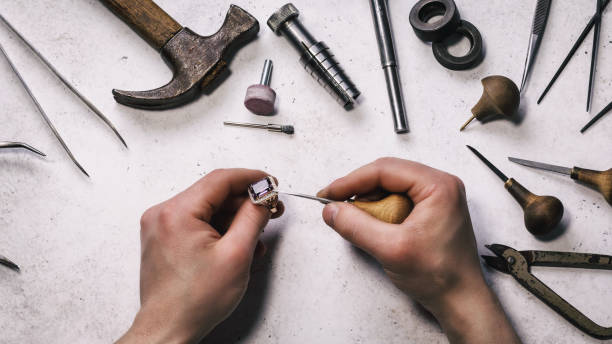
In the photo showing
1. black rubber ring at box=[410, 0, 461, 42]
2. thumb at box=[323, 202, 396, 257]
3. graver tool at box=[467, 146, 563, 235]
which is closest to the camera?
thumb at box=[323, 202, 396, 257]

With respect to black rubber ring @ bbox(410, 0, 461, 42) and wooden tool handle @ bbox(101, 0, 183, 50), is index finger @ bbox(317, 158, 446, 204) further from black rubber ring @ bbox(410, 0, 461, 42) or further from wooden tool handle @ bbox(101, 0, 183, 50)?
wooden tool handle @ bbox(101, 0, 183, 50)

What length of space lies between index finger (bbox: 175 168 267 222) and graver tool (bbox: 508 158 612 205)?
0.82 m

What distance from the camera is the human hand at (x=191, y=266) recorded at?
956mm

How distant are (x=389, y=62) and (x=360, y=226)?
560mm

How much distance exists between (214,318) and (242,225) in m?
0.23

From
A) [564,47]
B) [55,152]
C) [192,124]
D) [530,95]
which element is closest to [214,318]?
[192,124]

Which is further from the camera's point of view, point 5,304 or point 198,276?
point 5,304

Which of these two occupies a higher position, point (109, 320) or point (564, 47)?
point (564, 47)

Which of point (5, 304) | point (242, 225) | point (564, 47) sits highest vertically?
point (564, 47)

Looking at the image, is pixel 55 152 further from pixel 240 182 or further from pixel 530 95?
pixel 530 95

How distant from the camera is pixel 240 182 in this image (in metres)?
1.08

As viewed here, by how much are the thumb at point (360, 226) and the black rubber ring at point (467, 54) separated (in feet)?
1.94

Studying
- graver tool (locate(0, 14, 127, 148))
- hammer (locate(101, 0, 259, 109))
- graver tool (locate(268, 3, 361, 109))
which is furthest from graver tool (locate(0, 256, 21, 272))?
graver tool (locate(268, 3, 361, 109))

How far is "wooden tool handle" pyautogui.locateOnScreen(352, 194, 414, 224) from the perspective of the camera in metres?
0.98
